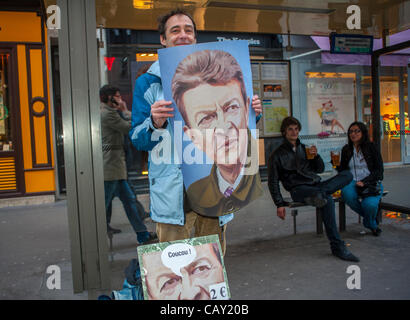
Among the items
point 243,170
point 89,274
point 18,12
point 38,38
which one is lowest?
point 89,274

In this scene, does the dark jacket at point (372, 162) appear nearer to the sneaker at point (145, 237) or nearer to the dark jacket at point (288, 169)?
the dark jacket at point (288, 169)

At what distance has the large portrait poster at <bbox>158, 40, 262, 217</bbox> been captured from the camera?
6.23 feet

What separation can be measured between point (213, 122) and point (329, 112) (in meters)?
4.35

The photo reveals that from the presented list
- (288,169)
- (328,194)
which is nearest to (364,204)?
(328,194)

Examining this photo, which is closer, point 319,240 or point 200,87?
point 200,87

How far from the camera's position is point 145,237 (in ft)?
12.4

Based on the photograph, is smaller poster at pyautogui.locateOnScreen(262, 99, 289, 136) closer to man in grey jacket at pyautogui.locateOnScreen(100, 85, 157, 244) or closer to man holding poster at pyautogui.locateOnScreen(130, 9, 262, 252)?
man in grey jacket at pyautogui.locateOnScreen(100, 85, 157, 244)

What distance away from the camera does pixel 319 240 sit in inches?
174

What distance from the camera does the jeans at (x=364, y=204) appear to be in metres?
4.38

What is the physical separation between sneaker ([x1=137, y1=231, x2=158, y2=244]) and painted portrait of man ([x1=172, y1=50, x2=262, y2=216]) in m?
1.87

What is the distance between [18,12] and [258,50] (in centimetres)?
437

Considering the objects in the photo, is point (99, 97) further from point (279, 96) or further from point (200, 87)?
point (279, 96)

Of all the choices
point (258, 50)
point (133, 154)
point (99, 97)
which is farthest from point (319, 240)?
point (258, 50)

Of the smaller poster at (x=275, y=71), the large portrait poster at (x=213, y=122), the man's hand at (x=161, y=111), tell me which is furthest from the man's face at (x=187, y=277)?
the smaller poster at (x=275, y=71)
